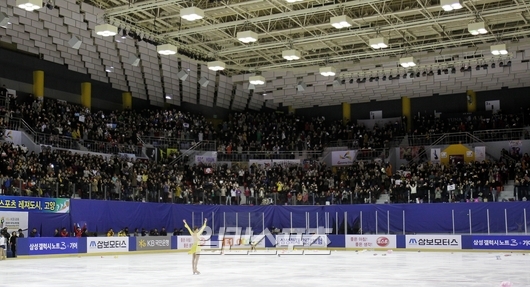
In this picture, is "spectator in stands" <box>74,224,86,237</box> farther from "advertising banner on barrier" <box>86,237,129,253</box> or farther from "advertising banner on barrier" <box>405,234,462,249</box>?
"advertising banner on barrier" <box>405,234,462,249</box>

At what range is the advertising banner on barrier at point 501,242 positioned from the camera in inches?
1315

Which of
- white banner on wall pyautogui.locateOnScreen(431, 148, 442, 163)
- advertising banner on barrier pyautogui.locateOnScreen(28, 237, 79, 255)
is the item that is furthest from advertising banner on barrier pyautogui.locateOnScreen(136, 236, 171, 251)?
white banner on wall pyautogui.locateOnScreen(431, 148, 442, 163)

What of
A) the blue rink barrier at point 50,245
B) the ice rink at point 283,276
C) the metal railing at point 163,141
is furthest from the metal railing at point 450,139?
the ice rink at point 283,276

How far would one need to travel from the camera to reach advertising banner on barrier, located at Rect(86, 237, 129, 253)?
34125mm

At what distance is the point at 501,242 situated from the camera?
34.2m

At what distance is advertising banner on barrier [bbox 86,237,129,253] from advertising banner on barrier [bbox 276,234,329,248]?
9482mm

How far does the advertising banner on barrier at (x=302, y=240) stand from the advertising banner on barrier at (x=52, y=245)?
41.6ft

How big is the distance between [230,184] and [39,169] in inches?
540

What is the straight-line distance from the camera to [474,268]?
68.3ft

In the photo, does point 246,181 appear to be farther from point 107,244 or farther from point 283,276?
point 283,276

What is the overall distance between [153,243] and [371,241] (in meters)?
12.5

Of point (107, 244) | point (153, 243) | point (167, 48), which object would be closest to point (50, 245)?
point (107, 244)

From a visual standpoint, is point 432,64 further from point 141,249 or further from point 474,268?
point 474,268

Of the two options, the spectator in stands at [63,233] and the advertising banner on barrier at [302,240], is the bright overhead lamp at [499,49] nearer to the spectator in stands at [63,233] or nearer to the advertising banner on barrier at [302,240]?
the advertising banner on barrier at [302,240]
